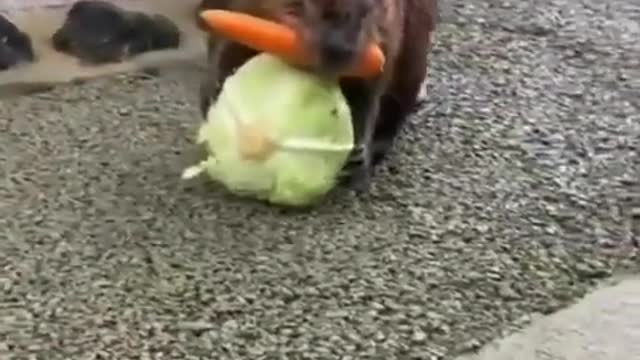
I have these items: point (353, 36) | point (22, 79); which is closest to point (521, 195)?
point (353, 36)

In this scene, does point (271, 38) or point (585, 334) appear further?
point (271, 38)

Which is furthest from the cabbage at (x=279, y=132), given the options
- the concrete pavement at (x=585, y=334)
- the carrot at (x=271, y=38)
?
the concrete pavement at (x=585, y=334)

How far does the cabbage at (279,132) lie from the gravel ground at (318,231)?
4cm

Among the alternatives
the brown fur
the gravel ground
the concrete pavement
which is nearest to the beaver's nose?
the brown fur

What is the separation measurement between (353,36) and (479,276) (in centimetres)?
28

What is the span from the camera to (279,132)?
1.31 m

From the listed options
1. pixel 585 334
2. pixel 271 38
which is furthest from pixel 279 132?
pixel 585 334

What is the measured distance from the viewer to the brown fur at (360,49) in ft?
4.26

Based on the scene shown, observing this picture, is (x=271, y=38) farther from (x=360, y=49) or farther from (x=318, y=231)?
(x=318, y=231)

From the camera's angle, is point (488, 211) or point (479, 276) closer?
point (479, 276)

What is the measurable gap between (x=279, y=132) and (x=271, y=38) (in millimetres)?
100

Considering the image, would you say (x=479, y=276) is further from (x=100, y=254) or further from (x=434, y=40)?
(x=434, y=40)

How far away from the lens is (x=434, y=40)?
188 centimetres

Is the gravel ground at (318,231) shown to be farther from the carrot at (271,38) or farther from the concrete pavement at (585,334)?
the carrot at (271,38)
